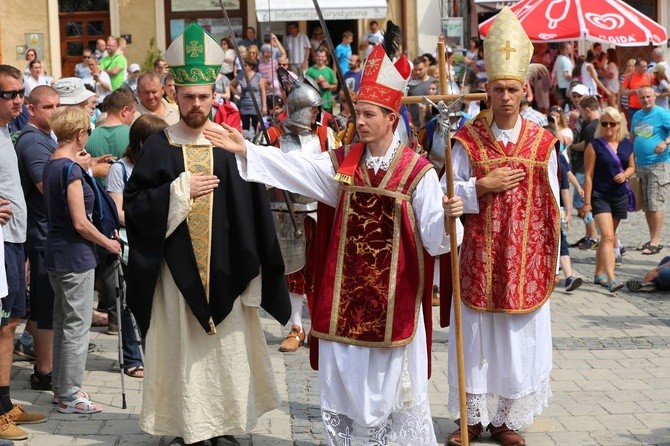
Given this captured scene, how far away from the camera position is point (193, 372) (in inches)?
235

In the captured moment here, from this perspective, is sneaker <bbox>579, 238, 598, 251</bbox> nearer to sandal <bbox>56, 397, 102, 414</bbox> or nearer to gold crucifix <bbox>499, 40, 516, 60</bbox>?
gold crucifix <bbox>499, 40, 516, 60</bbox>

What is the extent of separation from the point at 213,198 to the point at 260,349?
0.86m

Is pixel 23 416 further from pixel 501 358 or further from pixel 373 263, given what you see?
pixel 501 358

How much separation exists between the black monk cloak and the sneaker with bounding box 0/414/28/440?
0.99 m

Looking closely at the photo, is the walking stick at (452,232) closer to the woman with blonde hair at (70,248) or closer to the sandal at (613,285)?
the woman with blonde hair at (70,248)

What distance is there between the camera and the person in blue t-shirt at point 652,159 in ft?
40.9

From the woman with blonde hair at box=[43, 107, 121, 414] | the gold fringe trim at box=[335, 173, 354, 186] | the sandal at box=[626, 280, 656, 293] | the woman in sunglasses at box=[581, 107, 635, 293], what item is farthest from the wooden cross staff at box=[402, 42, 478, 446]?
the woman in sunglasses at box=[581, 107, 635, 293]

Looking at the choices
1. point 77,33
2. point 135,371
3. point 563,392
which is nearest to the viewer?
point 563,392

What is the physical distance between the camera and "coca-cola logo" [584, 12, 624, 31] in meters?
17.7

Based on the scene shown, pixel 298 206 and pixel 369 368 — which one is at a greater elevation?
pixel 298 206

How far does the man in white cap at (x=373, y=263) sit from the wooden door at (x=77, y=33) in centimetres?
2230

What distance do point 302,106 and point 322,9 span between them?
12.0 metres

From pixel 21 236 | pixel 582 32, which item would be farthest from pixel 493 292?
pixel 582 32

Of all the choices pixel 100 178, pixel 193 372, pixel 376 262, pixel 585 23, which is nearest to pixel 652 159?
pixel 585 23
